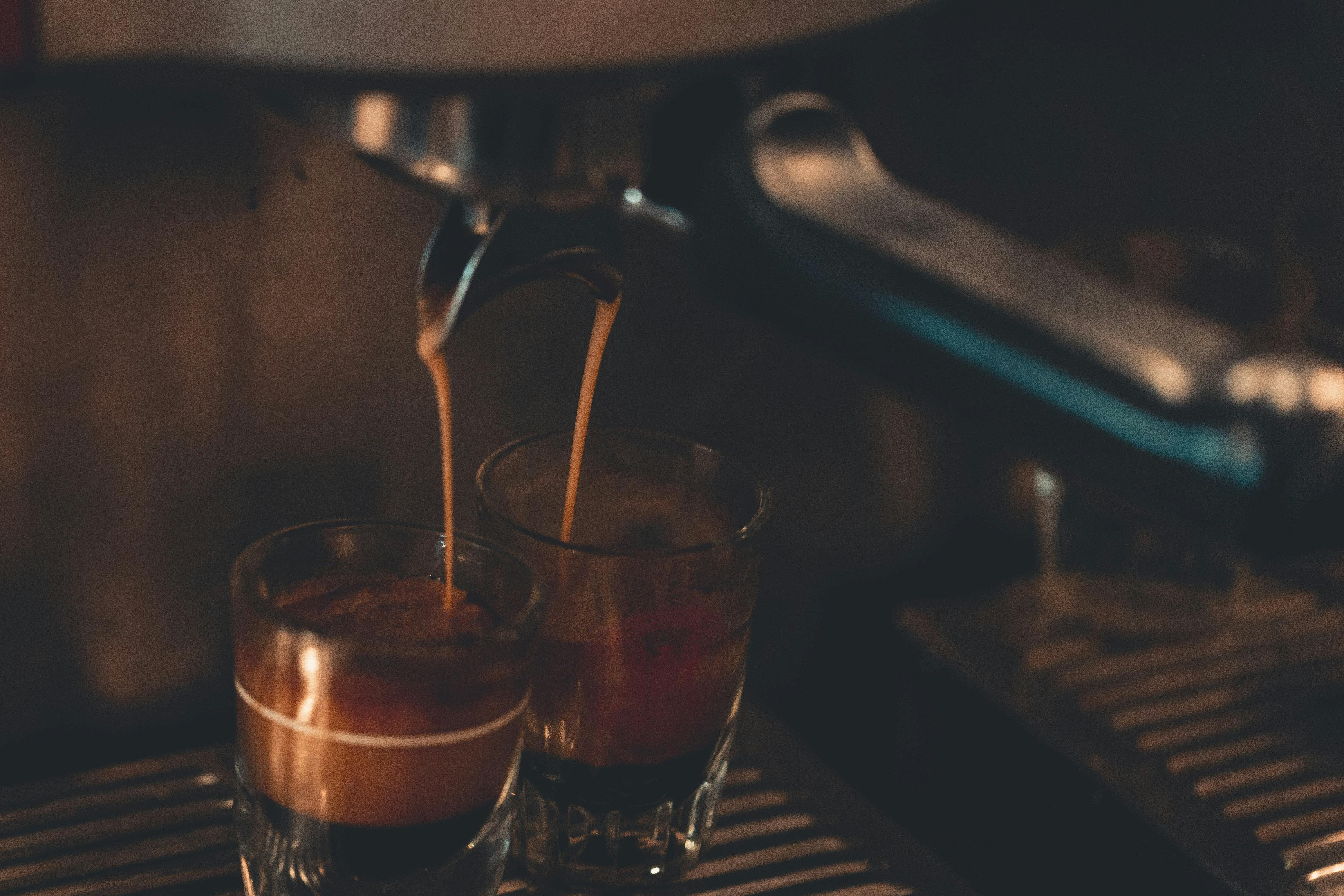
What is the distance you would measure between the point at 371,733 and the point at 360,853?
4 cm

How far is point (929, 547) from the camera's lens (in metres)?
0.63

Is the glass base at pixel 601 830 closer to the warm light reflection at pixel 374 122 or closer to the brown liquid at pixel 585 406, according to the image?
the brown liquid at pixel 585 406

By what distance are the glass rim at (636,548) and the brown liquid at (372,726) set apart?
4 cm

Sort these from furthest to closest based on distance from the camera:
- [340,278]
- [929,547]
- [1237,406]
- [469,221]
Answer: [929,547] → [340,278] → [469,221] → [1237,406]

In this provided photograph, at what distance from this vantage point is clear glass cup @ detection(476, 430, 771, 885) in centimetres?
41

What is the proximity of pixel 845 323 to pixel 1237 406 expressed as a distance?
8cm

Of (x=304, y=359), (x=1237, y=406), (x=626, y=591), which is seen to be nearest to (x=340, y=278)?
(x=304, y=359)

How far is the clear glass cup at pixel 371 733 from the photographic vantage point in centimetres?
35

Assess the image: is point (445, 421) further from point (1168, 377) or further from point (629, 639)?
point (1168, 377)

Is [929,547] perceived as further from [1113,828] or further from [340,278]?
[340,278]

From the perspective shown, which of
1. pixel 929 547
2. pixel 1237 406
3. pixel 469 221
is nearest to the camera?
pixel 1237 406

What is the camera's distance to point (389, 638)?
1.22 ft

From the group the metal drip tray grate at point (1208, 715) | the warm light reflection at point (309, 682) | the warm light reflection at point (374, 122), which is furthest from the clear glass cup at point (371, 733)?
the metal drip tray grate at point (1208, 715)

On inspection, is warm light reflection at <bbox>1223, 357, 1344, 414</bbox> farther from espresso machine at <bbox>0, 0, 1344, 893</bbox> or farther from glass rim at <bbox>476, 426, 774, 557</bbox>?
glass rim at <bbox>476, 426, 774, 557</bbox>
